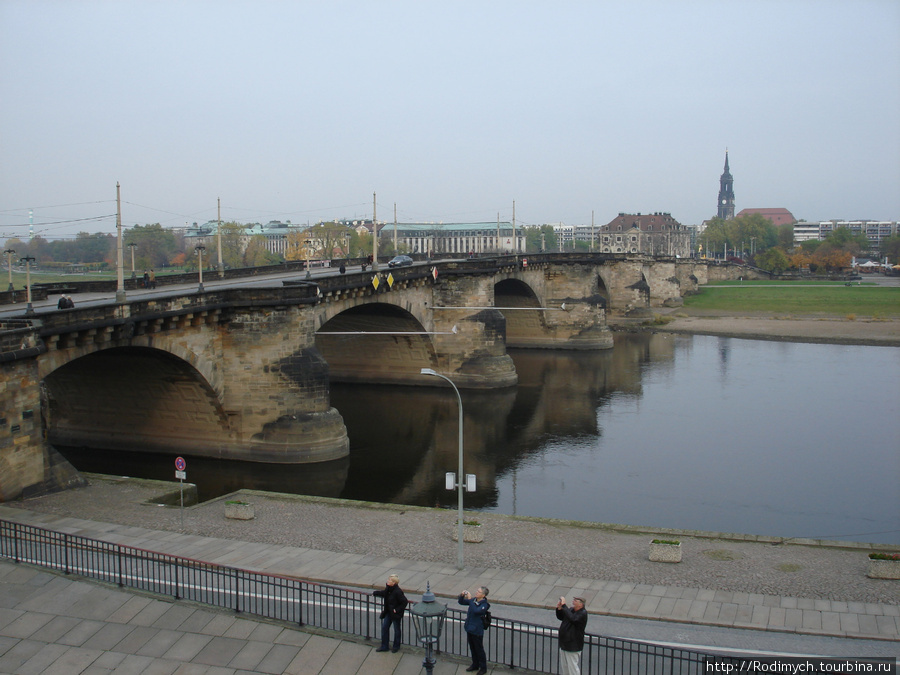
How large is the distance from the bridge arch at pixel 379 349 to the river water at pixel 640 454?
1.14 meters

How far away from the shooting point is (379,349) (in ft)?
173

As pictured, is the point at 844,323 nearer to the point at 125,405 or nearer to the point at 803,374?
the point at 803,374

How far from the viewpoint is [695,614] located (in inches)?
619

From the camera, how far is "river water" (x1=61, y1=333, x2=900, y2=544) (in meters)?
28.2

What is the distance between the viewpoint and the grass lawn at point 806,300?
315ft

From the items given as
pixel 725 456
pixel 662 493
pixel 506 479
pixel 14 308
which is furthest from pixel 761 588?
pixel 14 308

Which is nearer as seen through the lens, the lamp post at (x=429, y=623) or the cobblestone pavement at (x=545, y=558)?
the lamp post at (x=429, y=623)

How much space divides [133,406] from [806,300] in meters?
92.0

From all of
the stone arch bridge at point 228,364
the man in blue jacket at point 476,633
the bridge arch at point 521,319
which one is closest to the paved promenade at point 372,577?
the man in blue jacket at point 476,633

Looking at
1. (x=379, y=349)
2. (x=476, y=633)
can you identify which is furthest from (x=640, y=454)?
(x=476, y=633)

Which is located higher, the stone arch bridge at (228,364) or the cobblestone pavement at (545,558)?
the stone arch bridge at (228,364)

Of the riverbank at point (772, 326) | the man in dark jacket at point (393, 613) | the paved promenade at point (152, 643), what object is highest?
the man in dark jacket at point (393, 613)

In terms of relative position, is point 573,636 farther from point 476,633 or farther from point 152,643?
point 152,643

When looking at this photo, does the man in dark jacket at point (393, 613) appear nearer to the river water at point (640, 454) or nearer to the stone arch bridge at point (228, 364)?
the stone arch bridge at point (228, 364)
